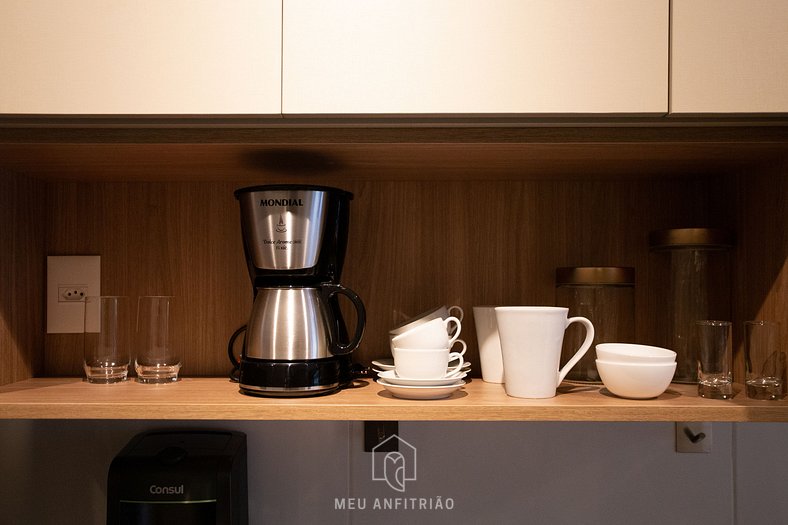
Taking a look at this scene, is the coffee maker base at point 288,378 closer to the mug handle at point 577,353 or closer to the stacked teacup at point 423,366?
the stacked teacup at point 423,366

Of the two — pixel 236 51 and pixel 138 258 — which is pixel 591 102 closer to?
pixel 236 51

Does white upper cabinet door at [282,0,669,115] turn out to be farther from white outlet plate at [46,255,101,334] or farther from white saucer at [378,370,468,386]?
white outlet plate at [46,255,101,334]

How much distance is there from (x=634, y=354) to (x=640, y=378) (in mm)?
32

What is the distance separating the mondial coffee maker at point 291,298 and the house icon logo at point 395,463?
0.79 ft

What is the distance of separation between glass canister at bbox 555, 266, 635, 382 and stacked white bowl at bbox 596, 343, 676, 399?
112 millimetres

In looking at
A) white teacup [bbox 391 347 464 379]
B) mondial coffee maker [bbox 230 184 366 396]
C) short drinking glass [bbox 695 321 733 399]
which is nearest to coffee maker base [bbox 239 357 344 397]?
mondial coffee maker [bbox 230 184 366 396]

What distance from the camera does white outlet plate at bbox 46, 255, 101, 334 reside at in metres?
0.98

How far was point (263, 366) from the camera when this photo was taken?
0.75 m

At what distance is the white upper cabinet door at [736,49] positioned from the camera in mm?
677

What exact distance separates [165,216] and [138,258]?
0.09 meters

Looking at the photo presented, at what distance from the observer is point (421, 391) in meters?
0.72

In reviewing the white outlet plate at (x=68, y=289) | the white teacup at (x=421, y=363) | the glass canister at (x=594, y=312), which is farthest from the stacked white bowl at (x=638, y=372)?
the white outlet plate at (x=68, y=289)

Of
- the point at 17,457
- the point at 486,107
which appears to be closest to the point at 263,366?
the point at 486,107

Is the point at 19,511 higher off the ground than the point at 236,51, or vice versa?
the point at 236,51
